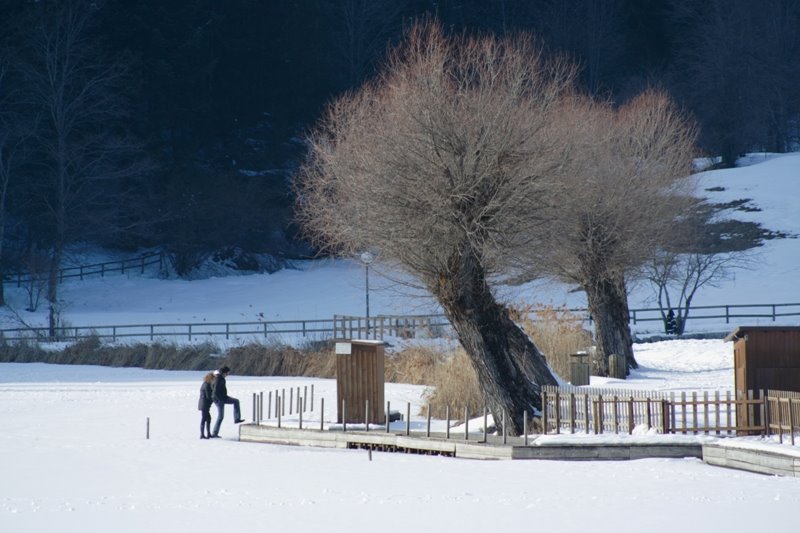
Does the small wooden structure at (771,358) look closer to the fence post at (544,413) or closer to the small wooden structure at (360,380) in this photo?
the fence post at (544,413)

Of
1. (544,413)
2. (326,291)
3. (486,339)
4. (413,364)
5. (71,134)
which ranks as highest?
(71,134)

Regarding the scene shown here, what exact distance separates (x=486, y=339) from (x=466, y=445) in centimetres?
250

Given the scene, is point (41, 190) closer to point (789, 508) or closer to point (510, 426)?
point (510, 426)

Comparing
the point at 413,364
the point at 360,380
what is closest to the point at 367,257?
the point at 360,380

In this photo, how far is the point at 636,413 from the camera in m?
22.2

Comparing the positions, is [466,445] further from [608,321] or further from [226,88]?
[226,88]

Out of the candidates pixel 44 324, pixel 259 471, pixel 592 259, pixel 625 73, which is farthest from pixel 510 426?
pixel 625 73

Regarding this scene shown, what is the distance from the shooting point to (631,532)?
1537 cm

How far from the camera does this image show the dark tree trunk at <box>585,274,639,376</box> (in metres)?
36.2

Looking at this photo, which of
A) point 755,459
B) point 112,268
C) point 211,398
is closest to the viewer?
point 755,459

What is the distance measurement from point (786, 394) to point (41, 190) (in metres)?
51.8

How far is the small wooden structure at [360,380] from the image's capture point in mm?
25516

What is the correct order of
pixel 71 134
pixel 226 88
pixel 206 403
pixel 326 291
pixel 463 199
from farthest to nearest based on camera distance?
1. pixel 226 88
2. pixel 71 134
3. pixel 326 291
4. pixel 206 403
5. pixel 463 199

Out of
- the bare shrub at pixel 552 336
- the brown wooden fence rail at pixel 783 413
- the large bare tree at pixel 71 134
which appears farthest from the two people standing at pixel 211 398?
the large bare tree at pixel 71 134
